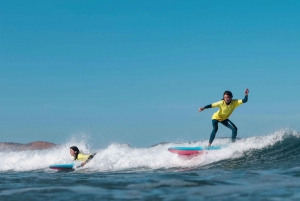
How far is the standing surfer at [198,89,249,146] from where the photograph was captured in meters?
13.7

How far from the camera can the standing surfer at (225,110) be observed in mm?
13731

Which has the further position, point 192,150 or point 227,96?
point 192,150

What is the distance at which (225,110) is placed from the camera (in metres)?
14.0

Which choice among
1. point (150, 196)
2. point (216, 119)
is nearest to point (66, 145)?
point (216, 119)

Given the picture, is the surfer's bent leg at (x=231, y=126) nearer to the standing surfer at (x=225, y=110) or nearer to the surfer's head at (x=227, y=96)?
the standing surfer at (x=225, y=110)

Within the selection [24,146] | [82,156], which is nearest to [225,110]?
[82,156]

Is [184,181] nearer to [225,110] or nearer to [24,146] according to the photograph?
[225,110]

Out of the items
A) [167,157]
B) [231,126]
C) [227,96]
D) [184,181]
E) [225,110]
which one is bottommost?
[184,181]

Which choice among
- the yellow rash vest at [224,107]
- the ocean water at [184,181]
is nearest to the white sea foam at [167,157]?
the ocean water at [184,181]

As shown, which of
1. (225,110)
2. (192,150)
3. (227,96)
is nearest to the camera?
(227,96)

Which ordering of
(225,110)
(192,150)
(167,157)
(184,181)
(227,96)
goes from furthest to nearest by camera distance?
(167,157)
(225,110)
(192,150)
(227,96)
(184,181)

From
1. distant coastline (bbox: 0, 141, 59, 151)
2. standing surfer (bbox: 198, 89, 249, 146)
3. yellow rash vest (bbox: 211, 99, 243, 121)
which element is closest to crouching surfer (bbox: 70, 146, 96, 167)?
standing surfer (bbox: 198, 89, 249, 146)

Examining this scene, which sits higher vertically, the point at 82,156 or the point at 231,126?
the point at 231,126

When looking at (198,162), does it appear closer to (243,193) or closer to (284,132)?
(284,132)
